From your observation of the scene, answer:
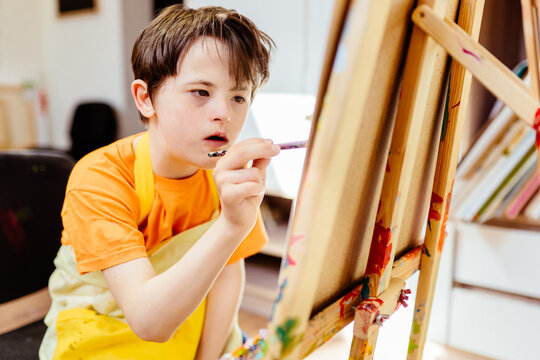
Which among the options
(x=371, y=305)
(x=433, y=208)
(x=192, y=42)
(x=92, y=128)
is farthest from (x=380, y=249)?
(x=92, y=128)

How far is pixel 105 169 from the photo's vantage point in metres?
0.66

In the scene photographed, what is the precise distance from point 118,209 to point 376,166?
389 millimetres

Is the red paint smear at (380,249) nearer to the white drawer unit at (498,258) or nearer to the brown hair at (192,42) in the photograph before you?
the brown hair at (192,42)

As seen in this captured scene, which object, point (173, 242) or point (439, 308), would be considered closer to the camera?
point (173, 242)

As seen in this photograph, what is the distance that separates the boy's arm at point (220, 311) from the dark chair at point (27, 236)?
0.37 metres

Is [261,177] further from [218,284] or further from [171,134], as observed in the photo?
[218,284]

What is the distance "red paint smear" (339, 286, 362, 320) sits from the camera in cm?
55

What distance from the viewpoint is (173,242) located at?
73cm

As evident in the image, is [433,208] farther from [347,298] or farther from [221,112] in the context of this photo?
[221,112]

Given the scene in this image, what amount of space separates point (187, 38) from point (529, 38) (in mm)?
672

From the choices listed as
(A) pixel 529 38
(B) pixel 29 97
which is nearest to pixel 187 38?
(A) pixel 529 38

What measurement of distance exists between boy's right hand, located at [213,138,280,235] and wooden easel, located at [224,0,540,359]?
0.27ft

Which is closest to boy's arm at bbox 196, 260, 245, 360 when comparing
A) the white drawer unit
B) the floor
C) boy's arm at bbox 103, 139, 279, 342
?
boy's arm at bbox 103, 139, 279, 342

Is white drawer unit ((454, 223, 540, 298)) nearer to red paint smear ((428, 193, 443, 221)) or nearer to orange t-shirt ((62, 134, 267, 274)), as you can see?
red paint smear ((428, 193, 443, 221))
